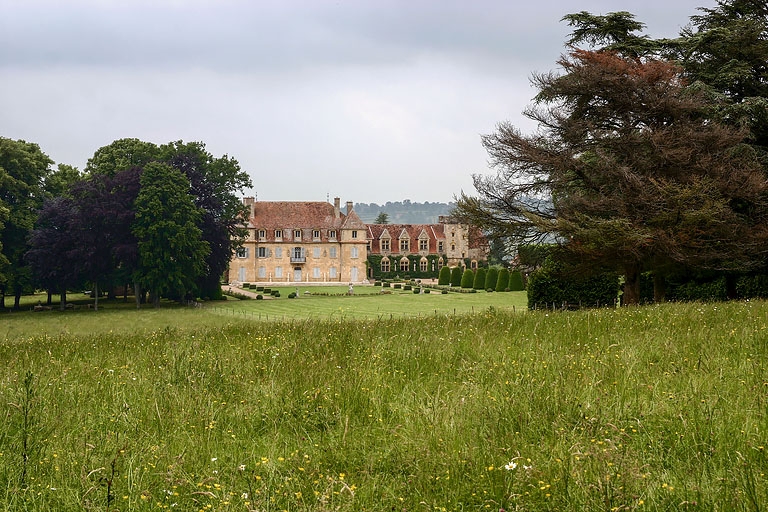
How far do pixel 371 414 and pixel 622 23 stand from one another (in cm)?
2545

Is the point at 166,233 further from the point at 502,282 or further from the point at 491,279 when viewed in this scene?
the point at 491,279

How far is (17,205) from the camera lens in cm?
4144

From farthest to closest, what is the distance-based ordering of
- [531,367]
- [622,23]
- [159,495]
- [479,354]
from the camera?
[622,23]
[479,354]
[531,367]
[159,495]

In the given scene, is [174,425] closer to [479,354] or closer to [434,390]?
[434,390]

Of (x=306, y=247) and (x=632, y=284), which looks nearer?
(x=632, y=284)

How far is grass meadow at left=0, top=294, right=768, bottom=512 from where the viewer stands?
145 inches

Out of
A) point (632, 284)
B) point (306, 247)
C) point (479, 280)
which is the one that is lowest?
point (479, 280)

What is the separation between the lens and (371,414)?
536 centimetres

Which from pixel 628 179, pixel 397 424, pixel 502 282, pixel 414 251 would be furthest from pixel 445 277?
pixel 397 424

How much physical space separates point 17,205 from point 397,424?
4406 cm

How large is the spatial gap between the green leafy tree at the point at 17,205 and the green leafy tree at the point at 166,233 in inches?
285

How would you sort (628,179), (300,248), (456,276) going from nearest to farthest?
(628,179) → (456,276) → (300,248)

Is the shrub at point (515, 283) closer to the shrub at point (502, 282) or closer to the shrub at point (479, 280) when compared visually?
the shrub at point (502, 282)

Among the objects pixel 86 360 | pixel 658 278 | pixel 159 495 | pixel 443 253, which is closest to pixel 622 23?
pixel 658 278
